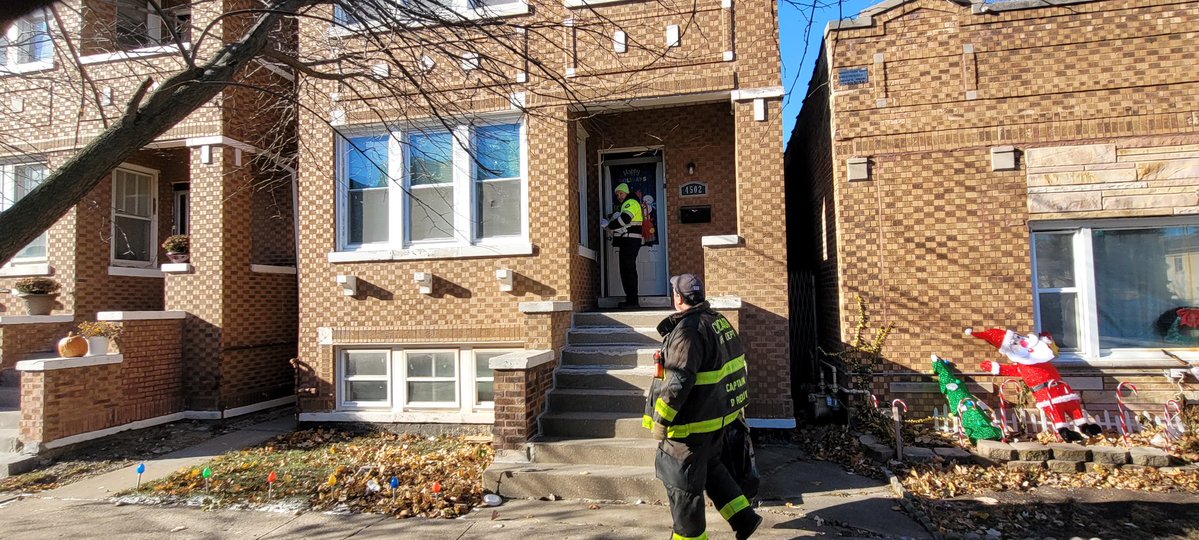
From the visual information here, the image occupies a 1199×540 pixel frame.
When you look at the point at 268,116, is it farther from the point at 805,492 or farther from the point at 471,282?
the point at 805,492

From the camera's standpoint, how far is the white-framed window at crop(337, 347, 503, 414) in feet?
24.3

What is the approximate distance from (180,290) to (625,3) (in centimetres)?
726

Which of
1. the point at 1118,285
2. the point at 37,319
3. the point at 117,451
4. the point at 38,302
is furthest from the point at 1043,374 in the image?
the point at 38,302

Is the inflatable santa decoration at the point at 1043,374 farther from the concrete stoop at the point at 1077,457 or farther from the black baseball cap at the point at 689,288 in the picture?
the black baseball cap at the point at 689,288

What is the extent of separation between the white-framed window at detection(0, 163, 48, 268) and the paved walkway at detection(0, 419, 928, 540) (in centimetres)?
513

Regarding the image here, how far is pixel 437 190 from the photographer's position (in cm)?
767

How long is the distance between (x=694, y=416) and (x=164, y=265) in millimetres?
8016

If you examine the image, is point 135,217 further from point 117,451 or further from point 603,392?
point 603,392

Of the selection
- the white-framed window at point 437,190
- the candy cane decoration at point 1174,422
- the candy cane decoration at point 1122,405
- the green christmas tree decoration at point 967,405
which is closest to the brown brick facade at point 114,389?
the white-framed window at point 437,190

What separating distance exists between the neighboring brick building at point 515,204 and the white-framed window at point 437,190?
0.02 meters

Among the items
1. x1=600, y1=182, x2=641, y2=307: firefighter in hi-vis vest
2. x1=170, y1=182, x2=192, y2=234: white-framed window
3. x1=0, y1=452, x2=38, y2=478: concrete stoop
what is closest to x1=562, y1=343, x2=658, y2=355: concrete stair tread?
x1=600, y1=182, x2=641, y2=307: firefighter in hi-vis vest

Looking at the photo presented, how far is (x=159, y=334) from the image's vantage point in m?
7.98

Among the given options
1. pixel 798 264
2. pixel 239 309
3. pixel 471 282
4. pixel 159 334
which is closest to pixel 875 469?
pixel 798 264

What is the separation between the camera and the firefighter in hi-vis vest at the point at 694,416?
3805mm
